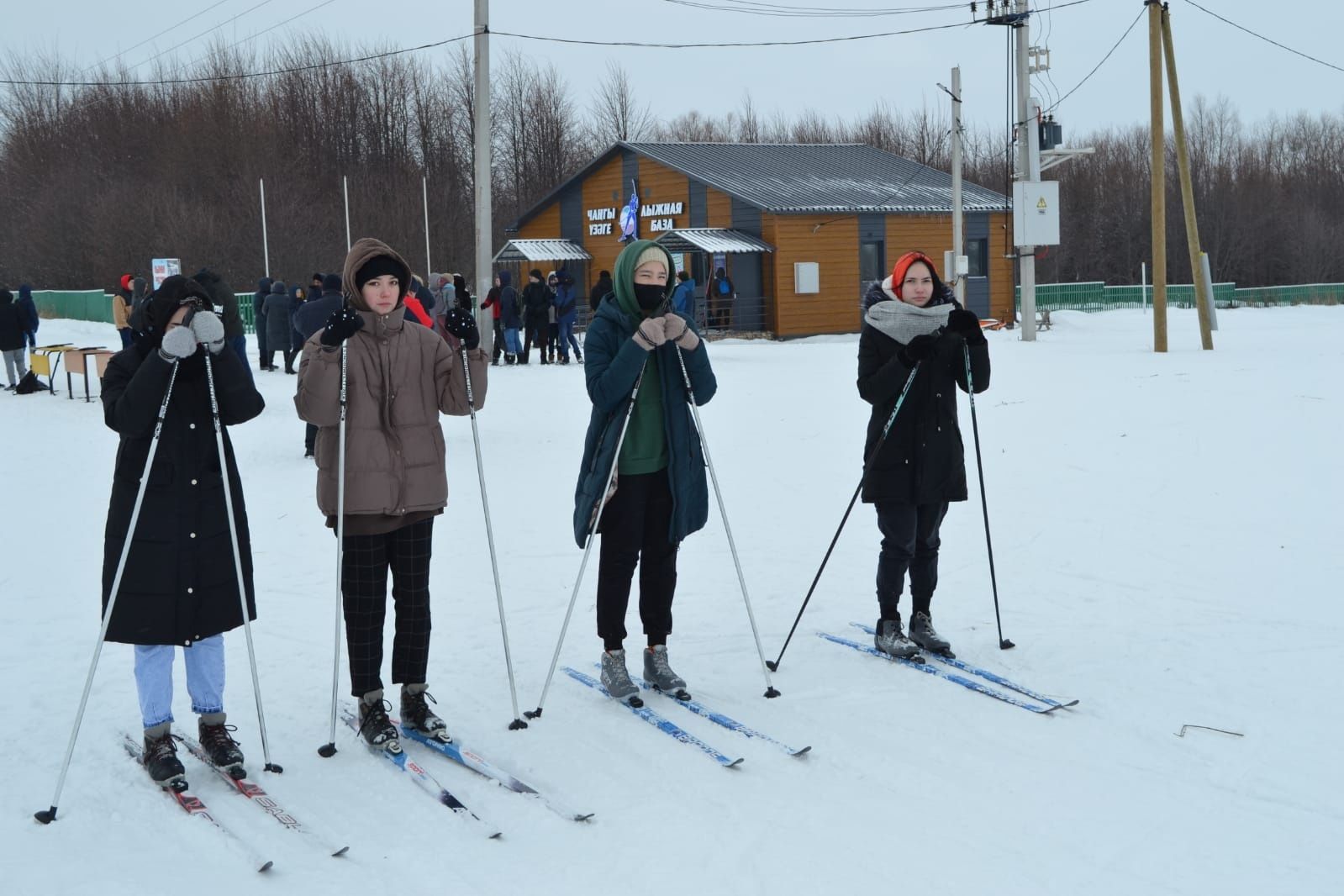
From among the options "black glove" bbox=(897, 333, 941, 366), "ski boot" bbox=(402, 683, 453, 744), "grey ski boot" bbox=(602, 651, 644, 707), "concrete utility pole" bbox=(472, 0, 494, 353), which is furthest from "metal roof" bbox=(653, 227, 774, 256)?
"ski boot" bbox=(402, 683, 453, 744)

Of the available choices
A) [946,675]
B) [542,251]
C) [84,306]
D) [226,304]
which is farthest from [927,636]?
[84,306]

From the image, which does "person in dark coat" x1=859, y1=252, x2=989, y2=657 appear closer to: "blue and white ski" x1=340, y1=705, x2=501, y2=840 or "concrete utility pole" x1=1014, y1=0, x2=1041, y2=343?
"blue and white ski" x1=340, y1=705, x2=501, y2=840

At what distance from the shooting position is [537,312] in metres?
20.9

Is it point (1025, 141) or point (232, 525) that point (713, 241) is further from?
point (232, 525)

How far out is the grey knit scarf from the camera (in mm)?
5113

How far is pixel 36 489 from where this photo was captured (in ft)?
33.4

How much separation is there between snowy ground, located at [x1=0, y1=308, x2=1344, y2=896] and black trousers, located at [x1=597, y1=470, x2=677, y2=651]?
0.36 meters

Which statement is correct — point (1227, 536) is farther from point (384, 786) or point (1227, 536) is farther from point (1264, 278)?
point (1264, 278)

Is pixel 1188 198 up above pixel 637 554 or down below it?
above

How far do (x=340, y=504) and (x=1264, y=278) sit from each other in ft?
201

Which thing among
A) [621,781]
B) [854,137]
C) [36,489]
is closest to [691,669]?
[621,781]

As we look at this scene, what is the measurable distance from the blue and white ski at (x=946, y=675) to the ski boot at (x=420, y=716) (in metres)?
1.92

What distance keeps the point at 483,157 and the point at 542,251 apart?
47.7 ft

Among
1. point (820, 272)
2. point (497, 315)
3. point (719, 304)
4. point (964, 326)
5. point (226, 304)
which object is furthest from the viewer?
point (719, 304)
